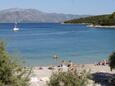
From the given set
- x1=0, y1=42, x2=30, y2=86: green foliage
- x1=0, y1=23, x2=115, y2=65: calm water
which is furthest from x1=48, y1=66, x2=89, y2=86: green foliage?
x1=0, y1=23, x2=115, y2=65: calm water

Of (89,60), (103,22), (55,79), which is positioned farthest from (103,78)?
(103,22)

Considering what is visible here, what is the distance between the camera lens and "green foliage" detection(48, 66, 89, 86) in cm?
1124

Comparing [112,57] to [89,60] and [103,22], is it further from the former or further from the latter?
[103,22]

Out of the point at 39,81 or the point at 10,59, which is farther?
the point at 39,81

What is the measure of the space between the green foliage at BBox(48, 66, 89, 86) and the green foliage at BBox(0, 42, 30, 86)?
88 centimetres

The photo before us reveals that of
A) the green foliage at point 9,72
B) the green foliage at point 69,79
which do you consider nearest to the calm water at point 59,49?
the green foliage at point 9,72

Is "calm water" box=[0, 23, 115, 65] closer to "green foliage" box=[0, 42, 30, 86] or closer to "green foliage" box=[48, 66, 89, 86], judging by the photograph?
"green foliage" box=[0, 42, 30, 86]

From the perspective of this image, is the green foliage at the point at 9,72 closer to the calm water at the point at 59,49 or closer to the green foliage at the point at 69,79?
the calm water at the point at 59,49

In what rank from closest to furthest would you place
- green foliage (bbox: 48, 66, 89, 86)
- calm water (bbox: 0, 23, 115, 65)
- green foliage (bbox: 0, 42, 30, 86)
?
green foliage (bbox: 0, 42, 30, 86) → green foliage (bbox: 48, 66, 89, 86) → calm water (bbox: 0, 23, 115, 65)

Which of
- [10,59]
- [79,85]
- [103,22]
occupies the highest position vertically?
[10,59]

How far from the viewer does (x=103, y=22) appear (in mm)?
192750

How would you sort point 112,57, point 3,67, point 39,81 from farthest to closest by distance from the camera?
point 112,57
point 39,81
point 3,67

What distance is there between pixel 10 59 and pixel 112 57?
1229 cm

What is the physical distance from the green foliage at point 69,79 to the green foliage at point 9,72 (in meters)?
0.88
